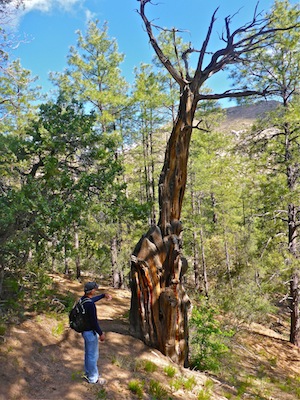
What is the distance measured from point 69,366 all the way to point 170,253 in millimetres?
3202

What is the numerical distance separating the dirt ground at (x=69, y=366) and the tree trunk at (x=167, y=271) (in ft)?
1.23

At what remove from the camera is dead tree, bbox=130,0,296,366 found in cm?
718

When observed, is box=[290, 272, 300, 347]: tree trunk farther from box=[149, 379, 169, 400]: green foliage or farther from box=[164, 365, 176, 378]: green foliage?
box=[149, 379, 169, 400]: green foliage

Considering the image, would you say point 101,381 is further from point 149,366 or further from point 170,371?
point 170,371

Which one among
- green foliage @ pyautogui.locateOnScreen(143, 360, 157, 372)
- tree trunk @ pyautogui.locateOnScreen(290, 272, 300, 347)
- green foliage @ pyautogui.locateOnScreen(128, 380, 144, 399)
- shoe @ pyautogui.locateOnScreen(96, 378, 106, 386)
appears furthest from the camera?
tree trunk @ pyautogui.locateOnScreen(290, 272, 300, 347)

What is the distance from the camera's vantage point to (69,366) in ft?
19.1

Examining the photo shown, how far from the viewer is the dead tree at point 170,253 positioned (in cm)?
718

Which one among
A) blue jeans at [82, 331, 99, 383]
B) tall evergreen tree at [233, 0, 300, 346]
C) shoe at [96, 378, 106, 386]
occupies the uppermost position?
tall evergreen tree at [233, 0, 300, 346]

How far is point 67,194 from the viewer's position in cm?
769

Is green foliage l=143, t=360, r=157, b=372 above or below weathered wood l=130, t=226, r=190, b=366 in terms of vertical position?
below

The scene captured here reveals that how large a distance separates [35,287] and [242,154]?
29.1 ft

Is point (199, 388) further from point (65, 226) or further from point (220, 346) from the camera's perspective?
point (65, 226)

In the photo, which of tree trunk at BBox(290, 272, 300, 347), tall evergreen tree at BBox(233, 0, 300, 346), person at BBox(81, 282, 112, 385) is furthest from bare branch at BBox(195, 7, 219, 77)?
tree trunk at BBox(290, 272, 300, 347)

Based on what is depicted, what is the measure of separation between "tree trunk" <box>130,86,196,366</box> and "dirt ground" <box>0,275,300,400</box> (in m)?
0.38
